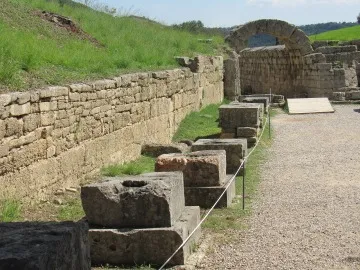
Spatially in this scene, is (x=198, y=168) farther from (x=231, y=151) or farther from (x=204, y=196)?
(x=231, y=151)

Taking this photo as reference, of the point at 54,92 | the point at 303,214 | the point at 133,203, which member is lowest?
the point at 303,214

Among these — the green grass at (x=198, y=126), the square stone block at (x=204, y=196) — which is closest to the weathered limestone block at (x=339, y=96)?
the green grass at (x=198, y=126)

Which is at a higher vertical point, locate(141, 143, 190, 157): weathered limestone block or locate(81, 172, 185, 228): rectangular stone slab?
locate(81, 172, 185, 228): rectangular stone slab

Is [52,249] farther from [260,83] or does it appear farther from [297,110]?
[260,83]

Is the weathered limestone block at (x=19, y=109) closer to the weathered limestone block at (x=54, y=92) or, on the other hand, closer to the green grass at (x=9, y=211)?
the weathered limestone block at (x=54, y=92)

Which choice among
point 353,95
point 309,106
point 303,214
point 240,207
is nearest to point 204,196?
point 240,207

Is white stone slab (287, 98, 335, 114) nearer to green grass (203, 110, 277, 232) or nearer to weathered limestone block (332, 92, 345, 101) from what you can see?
weathered limestone block (332, 92, 345, 101)

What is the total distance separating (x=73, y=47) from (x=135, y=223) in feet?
26.1

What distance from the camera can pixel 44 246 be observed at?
303cm

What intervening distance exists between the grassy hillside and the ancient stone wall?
8.38 metres

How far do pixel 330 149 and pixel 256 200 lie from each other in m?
5.78

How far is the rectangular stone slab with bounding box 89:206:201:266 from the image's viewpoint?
638cm

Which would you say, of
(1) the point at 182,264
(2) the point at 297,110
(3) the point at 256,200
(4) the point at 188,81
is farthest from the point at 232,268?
(2) the point at 297,110

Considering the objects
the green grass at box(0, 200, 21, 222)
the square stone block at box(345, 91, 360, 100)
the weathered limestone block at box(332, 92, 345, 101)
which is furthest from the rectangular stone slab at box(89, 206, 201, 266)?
the square stone block at box(345, 91, 360, 100)
